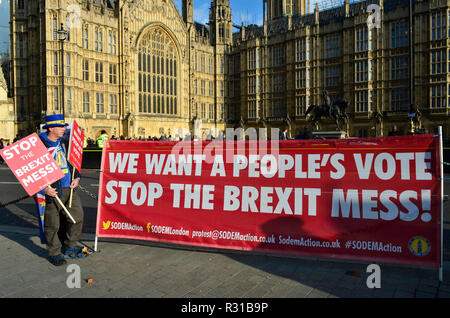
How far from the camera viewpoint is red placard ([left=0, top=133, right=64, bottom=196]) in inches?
188

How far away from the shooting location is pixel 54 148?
5273 mm

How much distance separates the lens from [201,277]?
4.42 meters

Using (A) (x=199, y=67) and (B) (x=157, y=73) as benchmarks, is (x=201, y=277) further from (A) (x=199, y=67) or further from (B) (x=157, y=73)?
(A) (x=199, y=67)

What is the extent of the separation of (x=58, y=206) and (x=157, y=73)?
3795 centimetres

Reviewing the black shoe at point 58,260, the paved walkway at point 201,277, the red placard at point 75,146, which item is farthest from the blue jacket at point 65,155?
the paved walkway at point 201,277

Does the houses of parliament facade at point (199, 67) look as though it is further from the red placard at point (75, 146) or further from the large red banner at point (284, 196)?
the large red banner at point (284, 196)

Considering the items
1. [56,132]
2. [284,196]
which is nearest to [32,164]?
[56,132]

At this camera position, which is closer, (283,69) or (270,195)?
(270,195)

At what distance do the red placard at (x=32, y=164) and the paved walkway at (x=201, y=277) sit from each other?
3.72ft

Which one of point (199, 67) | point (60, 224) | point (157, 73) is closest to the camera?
point (60, 224)

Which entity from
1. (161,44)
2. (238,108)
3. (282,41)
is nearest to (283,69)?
(282,41)

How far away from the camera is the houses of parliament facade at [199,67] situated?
32.8m
